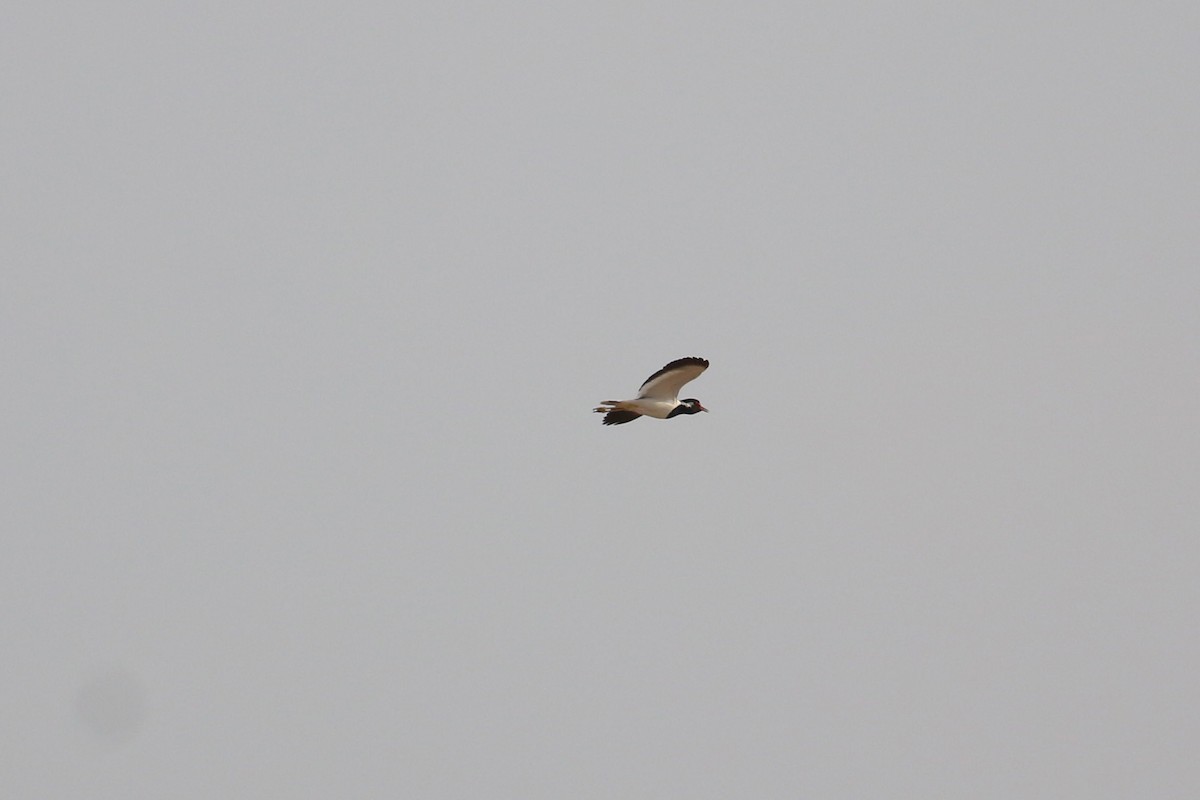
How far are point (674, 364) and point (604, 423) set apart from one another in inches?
142

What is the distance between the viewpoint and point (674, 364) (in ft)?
323

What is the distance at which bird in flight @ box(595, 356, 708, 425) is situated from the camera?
98562 millimetres

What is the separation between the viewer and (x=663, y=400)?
99750 millimetres

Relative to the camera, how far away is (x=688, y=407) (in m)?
100

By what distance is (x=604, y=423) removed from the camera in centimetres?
9975

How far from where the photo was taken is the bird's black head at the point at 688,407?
328 feet

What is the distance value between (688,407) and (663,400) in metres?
1.04

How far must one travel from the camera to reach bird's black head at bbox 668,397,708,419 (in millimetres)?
100000

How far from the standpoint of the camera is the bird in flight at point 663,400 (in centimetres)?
9856
